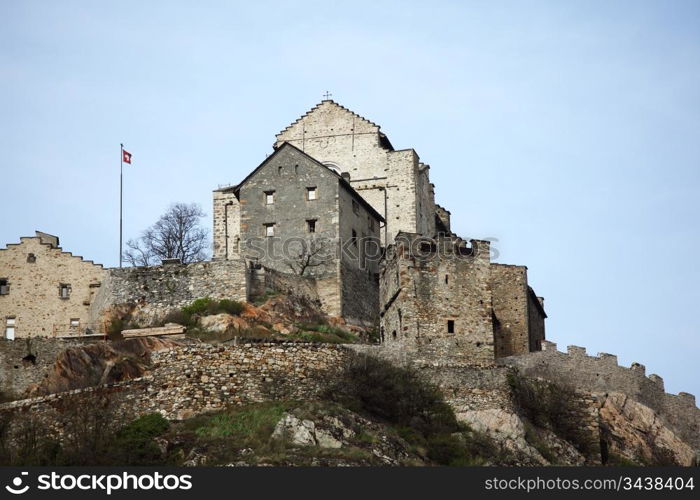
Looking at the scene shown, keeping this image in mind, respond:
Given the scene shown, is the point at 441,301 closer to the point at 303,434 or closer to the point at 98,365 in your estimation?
the point at 303,434

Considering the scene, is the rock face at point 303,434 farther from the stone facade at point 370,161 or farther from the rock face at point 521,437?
the stone facade at point 370,161

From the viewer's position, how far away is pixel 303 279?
7038 cm

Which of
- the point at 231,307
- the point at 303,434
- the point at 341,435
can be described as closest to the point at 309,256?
the point at 231,307

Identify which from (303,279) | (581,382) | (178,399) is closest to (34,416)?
(178,399)

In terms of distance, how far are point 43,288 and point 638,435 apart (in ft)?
102

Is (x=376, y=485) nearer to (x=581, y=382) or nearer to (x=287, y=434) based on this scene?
(x=287, y=434)

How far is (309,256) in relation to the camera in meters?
71.8

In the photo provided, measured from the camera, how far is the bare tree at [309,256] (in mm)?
71688

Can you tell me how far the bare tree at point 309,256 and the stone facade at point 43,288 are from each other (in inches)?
393

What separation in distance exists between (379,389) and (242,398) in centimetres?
569

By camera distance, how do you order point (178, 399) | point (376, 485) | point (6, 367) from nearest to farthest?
point (376, 485) → point (178, 399) → point (6, 367)

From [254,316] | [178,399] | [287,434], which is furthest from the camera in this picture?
[254,316]

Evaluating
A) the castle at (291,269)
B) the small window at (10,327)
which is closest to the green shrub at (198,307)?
the castle at (291,269)

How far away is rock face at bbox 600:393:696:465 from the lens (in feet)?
197
